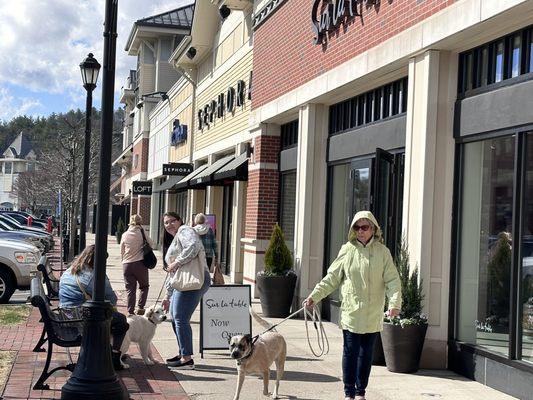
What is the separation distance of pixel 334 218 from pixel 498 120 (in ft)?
18.0

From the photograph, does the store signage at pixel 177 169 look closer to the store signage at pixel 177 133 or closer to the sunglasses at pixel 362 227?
the store signage at pixel 177 133

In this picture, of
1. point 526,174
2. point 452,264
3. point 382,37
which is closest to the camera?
point 526,174

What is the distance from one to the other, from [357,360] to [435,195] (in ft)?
9.07

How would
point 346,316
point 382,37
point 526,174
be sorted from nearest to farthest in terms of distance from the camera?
point 346,316 → point 526,174 → point 382,37

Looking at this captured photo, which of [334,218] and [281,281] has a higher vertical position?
[334,218]

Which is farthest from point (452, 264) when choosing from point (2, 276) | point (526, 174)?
point (2, 276)

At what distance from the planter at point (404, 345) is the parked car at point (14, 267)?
8.15 meters

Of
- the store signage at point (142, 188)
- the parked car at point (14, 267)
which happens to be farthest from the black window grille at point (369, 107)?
the store signage at point (142, 188)

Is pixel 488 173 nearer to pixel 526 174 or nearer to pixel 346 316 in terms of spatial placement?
pixel 526 174

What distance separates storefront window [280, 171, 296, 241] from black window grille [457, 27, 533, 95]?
645 centimetres

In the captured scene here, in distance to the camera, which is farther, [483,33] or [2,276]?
[2,276]

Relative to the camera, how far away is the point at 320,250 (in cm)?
1340

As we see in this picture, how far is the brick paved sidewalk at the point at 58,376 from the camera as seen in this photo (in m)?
7.11

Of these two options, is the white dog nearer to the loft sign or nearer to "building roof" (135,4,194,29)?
the loft sign
